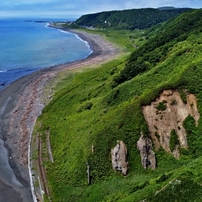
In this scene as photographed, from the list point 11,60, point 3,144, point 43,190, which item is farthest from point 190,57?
point 11,60

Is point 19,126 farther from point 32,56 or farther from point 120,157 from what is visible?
point 32,56

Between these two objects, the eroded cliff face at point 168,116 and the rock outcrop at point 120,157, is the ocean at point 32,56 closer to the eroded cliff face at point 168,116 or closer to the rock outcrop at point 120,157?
the rock outcrop at point 120,157

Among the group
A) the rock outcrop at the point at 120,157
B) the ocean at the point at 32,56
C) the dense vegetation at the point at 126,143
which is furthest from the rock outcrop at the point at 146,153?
the ocean at the point at 32,56

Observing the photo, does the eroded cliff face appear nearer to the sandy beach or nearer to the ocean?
the sandy beach

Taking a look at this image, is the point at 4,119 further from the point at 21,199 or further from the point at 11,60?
the point at 11,60

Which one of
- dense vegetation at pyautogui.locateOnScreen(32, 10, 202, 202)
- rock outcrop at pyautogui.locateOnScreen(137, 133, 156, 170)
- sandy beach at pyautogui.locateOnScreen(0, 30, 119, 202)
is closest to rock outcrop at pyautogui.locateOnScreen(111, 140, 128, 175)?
dense vegetation at pyautogui.locateOnScreen(32, 10, 202, 202)
